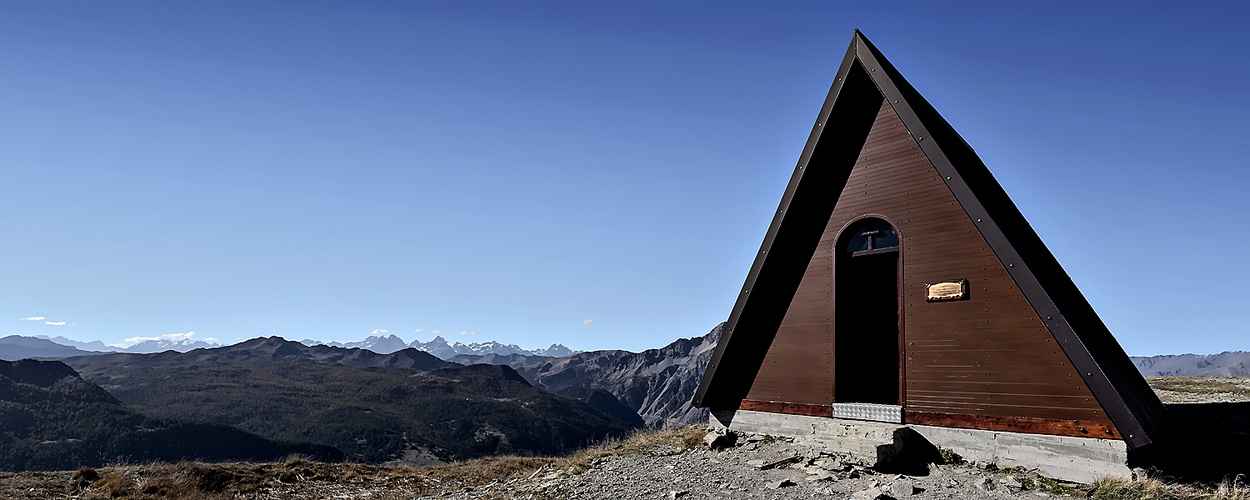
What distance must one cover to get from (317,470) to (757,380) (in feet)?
46.7

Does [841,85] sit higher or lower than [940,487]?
higher

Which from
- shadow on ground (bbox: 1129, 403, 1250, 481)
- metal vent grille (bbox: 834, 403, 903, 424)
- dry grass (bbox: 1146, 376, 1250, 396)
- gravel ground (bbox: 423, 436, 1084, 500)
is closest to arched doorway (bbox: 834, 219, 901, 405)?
metal vent grille (bbox: 834, 403, 903, 424)

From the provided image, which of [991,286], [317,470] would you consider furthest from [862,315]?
[317,470]

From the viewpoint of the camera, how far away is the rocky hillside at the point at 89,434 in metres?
122

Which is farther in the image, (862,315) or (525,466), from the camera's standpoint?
(525,466)

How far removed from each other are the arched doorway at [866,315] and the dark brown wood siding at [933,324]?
0.96 feet

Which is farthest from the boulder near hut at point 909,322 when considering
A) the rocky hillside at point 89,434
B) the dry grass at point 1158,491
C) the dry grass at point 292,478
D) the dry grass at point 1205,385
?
the rocky hillside at point 89,434

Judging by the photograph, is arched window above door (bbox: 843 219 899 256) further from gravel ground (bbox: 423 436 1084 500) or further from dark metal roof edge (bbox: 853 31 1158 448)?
gravel ground (bbox: 423 436 1084 500)

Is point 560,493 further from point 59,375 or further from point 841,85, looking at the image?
point 59,375

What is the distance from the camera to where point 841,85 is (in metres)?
15.5

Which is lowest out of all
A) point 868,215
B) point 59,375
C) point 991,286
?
point 59,375

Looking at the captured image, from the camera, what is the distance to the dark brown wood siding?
1240 cm

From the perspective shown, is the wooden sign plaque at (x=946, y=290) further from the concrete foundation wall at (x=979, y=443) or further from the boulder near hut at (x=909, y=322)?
the concrete foundation wall at (x=979, y=443)

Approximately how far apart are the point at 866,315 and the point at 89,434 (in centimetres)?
15648
